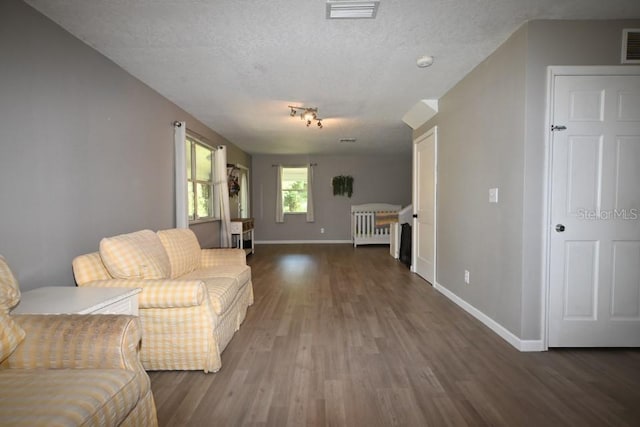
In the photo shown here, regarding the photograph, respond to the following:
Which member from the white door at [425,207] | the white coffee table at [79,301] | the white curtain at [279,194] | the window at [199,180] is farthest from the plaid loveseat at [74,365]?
the white curtain at [279,194]

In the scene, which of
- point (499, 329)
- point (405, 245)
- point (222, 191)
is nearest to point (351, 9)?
point (499, 329)

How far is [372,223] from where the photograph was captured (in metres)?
8.19

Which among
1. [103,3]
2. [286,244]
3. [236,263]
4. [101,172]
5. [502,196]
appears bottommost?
[286,244]

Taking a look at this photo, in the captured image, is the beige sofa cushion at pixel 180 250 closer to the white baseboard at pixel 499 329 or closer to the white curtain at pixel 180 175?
the white curtain at pixel 180 175

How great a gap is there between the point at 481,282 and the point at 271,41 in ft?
8.96

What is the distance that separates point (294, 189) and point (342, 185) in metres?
1.33

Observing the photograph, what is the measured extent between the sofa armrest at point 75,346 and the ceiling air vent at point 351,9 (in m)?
2.09

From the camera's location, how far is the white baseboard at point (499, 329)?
7.64 feet

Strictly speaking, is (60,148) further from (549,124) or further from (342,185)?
(342,185)

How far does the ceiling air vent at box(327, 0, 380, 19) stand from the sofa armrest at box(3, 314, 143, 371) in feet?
6.85

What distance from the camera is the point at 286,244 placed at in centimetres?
858

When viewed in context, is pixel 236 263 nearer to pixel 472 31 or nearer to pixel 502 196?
pixel 502 196

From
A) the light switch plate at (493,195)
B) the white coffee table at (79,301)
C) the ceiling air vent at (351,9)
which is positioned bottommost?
the white coffee table at (79,301)

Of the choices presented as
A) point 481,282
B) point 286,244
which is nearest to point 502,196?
point 481,282
